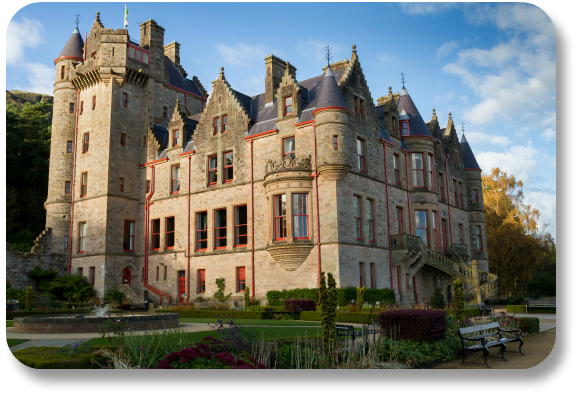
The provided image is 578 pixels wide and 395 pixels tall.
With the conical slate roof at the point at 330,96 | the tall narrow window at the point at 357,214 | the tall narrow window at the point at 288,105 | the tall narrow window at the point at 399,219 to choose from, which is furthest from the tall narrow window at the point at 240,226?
the tall narrow window at the point at 399,219

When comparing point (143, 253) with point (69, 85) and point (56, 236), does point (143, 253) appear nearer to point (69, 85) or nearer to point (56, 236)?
point (56, 236)

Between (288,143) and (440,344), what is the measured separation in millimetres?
19812

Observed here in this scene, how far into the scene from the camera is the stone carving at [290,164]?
97.2 ft

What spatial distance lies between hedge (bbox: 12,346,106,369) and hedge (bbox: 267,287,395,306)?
59.8ft

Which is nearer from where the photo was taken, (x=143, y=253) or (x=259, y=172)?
(x=259, y=172)

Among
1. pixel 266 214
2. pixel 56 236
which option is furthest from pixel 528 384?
pixel 56 236

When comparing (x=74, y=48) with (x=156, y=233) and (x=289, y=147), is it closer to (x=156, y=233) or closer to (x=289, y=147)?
(x=156, y=233)

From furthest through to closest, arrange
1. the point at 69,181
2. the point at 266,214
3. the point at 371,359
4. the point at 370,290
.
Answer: the point at 69,181, the point at 266,214, the point at 370,290, the point at 371,359

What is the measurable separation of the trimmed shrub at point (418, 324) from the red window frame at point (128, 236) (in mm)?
29075

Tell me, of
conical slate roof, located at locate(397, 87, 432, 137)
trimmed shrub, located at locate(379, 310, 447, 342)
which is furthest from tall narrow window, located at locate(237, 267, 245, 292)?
trimmed shrub, located at locate(379, 310, 447, 342)

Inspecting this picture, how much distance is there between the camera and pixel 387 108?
35594 mm

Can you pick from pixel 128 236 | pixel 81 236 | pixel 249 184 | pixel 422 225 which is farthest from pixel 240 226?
pixel 81 236

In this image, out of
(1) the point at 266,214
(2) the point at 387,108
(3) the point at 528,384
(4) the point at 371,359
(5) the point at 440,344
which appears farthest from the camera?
(2) the point at 387,108

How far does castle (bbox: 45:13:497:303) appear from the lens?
29.5 meters
